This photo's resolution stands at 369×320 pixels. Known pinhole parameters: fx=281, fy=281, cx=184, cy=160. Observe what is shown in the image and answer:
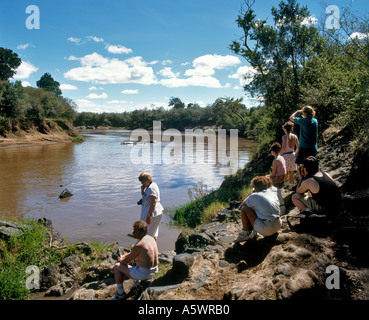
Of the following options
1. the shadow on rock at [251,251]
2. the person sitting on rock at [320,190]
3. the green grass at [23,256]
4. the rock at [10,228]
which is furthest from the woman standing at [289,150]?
the rock at [10,228]

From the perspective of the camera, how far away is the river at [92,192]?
377 inches

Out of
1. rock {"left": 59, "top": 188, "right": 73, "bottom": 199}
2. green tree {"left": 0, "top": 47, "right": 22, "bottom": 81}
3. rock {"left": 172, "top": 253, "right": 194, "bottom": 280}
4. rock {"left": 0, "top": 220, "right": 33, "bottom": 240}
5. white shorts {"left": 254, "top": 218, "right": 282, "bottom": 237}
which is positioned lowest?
rock {"left": 59, "top": 188, "right": 73, "bottom": 199}

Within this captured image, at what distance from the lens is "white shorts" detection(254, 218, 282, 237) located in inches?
186

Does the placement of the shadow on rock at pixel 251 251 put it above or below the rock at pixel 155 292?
above

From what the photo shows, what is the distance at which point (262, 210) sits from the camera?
474 cm

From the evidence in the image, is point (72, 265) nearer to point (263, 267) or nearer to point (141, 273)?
point (141, 273)

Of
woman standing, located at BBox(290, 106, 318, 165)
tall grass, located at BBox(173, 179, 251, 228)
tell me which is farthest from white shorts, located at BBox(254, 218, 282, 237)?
tall grass, located at BBox(173, 179, 251, 228)

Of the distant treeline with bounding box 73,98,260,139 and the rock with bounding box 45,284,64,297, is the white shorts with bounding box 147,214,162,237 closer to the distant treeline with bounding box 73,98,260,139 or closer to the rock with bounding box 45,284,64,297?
the rock with bounding box 45,284,64,297

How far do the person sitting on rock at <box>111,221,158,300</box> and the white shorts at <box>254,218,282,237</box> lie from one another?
1.82 m

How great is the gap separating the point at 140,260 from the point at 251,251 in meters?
1.94

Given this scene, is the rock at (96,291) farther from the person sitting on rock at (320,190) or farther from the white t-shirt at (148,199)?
the person sitting on rock at (320,190)
